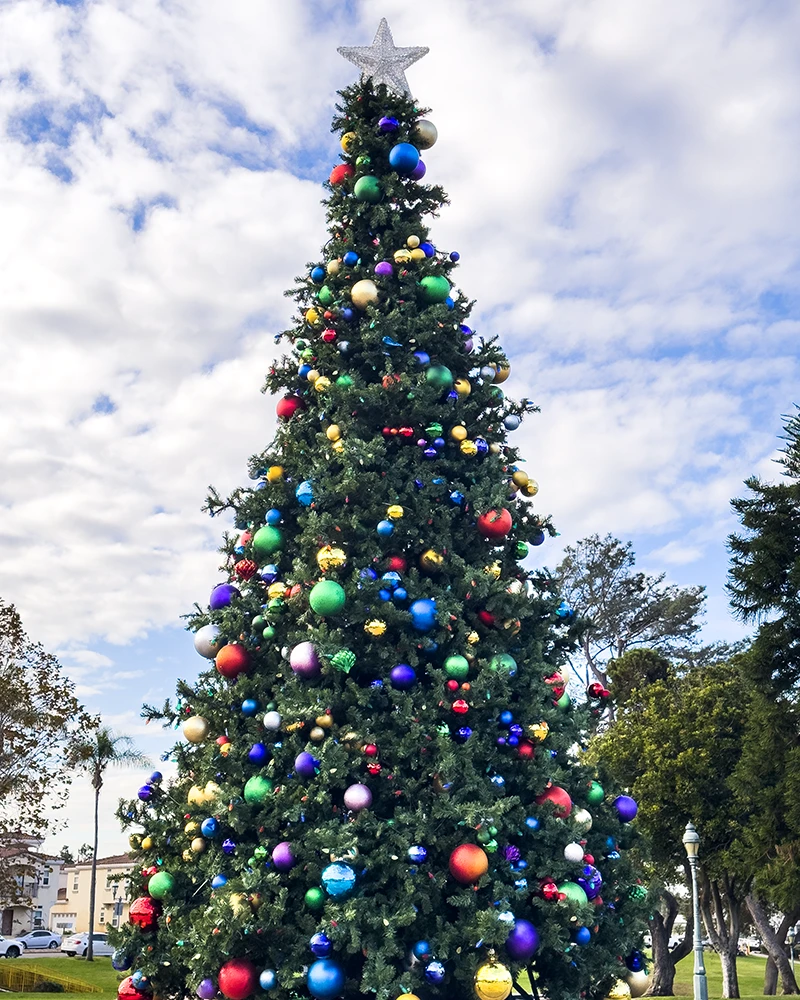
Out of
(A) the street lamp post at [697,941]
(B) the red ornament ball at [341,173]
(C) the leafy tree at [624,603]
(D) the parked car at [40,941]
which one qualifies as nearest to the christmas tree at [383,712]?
(B) the red ornament ball at [341,173]

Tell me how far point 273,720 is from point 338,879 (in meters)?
1.21

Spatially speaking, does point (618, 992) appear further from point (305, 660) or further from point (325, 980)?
point (305, 660)

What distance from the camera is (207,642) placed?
7.26 m

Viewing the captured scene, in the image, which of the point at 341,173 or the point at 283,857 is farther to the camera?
the point at 341,173

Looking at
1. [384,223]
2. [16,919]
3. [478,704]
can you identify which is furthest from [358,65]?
[16,919]

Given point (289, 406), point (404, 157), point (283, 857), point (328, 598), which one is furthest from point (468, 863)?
point (404, 157)

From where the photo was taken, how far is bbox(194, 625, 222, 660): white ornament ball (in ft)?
23.8

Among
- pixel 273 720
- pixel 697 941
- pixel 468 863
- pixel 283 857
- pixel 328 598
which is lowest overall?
pixel 697 941

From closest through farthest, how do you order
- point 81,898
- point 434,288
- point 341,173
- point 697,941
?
1. point 434,288
2. point 341,173
3. point 697,941
4. point 81,898

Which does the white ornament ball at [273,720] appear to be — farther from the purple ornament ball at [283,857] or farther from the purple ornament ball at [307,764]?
the purple ornament ball at [283,857]

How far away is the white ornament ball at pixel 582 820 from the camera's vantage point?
638cm

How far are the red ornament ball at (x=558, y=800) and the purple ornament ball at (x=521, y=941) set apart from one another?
0.83 meters

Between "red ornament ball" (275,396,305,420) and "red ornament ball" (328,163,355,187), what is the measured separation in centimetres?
223

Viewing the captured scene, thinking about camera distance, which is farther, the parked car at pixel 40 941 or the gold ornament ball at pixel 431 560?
the parked car at pixel 40 941
